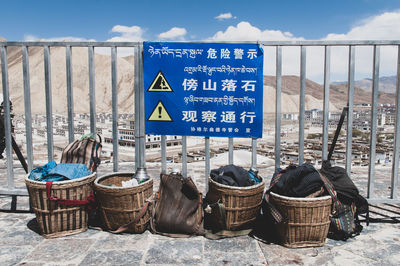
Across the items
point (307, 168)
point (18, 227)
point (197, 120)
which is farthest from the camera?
point (197, 120)

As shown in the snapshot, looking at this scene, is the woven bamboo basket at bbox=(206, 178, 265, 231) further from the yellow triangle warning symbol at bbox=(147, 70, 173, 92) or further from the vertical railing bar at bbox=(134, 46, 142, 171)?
the yellow triangle warning symbol at bbox=(147, 70, 173, 92)

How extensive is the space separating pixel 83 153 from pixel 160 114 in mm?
922

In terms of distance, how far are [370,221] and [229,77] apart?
208 cm

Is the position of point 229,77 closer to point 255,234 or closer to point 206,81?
point 206,81

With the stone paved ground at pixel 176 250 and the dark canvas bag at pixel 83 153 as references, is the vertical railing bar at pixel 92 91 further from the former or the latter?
the stone paved ground at pixel 176 250

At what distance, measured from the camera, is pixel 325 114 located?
10.4ft

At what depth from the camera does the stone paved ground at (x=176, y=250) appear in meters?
2.43

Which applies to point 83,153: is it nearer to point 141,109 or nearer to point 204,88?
point 141,109

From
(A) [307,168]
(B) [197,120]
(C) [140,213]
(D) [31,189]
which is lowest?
(C) [140,213]

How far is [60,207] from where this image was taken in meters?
2.82

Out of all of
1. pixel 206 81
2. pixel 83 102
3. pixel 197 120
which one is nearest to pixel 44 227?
pixel 197 120

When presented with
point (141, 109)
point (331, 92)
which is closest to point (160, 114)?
point (141, 109)

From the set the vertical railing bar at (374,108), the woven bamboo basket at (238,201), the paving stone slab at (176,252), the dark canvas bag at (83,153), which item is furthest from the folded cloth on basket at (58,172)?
the vertical railing bar at (374,108)

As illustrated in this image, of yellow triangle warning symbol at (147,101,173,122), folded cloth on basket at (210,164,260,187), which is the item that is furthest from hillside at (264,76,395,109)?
folded cloth on basket at (210,164,260,187)
